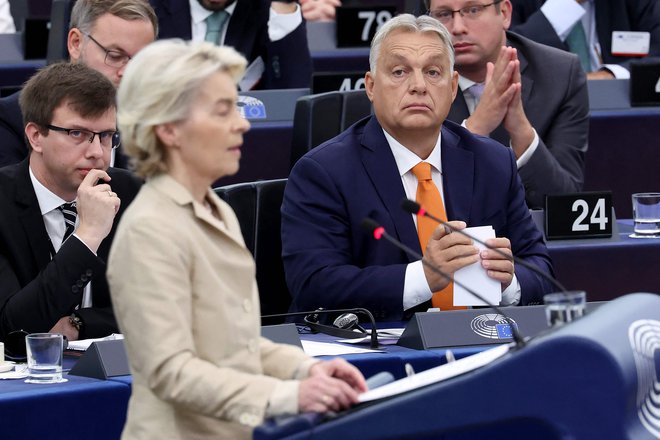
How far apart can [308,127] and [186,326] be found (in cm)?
230

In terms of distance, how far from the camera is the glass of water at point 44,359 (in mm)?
2500

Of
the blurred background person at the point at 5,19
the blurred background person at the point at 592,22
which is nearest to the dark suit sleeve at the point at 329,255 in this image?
the blurred background person at the point at 592,22

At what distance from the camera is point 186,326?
5.51 ft

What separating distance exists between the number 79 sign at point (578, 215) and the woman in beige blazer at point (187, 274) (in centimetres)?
215

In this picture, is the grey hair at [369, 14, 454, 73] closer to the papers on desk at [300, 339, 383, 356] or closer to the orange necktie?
the orange necktie

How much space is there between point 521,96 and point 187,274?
270 centimetres

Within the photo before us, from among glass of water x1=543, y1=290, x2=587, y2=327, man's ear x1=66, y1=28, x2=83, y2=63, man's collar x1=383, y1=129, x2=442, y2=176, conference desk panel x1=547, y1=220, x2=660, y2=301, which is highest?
man's ear x1=66, y1=28, x2=83, y2=63

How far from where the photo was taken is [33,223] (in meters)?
3.01

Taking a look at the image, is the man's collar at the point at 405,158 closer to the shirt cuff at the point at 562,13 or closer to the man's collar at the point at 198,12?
the man's collar at the point at 198,12

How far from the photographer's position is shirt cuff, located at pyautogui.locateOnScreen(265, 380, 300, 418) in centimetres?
170

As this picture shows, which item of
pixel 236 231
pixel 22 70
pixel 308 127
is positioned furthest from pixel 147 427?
pixel 22 70

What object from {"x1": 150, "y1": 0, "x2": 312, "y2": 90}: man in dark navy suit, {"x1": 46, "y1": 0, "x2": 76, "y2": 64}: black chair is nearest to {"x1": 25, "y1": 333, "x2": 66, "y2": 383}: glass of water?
{"x1": 46, "y1": 0, "x2": 76, "y2": 64}: black chair

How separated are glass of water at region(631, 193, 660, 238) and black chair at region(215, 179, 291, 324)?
41.6 inches

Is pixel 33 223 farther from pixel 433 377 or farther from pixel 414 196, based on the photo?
pixel 433 377
